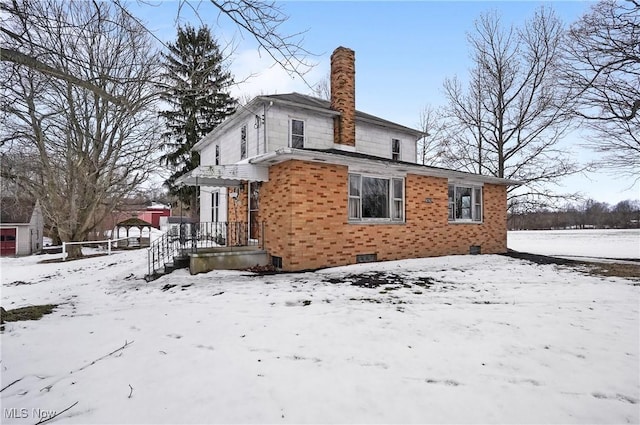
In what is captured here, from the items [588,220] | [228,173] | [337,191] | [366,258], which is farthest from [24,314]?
[588,220]

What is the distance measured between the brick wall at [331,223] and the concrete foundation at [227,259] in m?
0.42

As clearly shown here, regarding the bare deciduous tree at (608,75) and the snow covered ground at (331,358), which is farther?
the bare deciduous tree at (608,75)

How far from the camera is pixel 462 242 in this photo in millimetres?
12344

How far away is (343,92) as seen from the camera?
12.1 metres

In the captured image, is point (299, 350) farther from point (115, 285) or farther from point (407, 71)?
point (407, 71)

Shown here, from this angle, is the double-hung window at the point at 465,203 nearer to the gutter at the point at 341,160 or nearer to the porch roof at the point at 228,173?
the gutter at the point at 341,160

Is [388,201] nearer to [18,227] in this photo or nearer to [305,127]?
[305,127]

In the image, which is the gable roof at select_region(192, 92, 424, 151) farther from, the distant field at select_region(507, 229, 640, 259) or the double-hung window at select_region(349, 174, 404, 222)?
the distant field at select_region(507, 229, 640, 259)

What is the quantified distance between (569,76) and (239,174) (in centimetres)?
1328

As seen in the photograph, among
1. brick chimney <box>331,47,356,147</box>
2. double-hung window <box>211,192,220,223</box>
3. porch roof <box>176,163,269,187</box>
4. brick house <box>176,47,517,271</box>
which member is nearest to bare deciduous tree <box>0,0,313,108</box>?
brick house <box>176,47,517,271</box>

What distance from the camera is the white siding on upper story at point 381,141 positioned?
1447cm

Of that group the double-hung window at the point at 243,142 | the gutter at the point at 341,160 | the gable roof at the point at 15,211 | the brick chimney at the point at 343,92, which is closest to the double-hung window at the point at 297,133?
the brick chimney at the point at 343,92

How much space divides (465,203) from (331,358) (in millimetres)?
11479

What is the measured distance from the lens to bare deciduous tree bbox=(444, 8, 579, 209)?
18578mm
